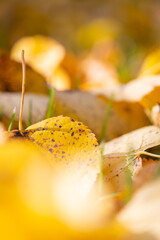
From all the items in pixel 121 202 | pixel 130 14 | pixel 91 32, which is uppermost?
pixel 130 14

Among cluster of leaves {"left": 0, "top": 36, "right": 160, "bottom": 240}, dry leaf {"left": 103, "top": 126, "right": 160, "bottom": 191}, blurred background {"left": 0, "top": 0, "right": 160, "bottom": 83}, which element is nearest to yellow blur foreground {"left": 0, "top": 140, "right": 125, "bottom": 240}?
cluster of leaves {"left": 0, "top": 36, "right": 160, "bottom": 240}

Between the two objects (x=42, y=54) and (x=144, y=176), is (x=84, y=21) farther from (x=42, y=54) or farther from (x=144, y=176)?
(x=144, y=176)

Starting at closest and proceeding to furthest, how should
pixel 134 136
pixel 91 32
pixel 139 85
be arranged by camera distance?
1. pixel 134 136
2. pixel 139 85
3. pixel 91 32

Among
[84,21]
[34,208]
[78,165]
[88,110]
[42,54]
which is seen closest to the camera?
[34,208]

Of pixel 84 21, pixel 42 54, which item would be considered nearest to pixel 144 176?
pixel 42 54

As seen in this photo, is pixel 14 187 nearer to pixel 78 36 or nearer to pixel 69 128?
pixel 69 128

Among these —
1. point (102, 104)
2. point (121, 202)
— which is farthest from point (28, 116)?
point (121, 202)
